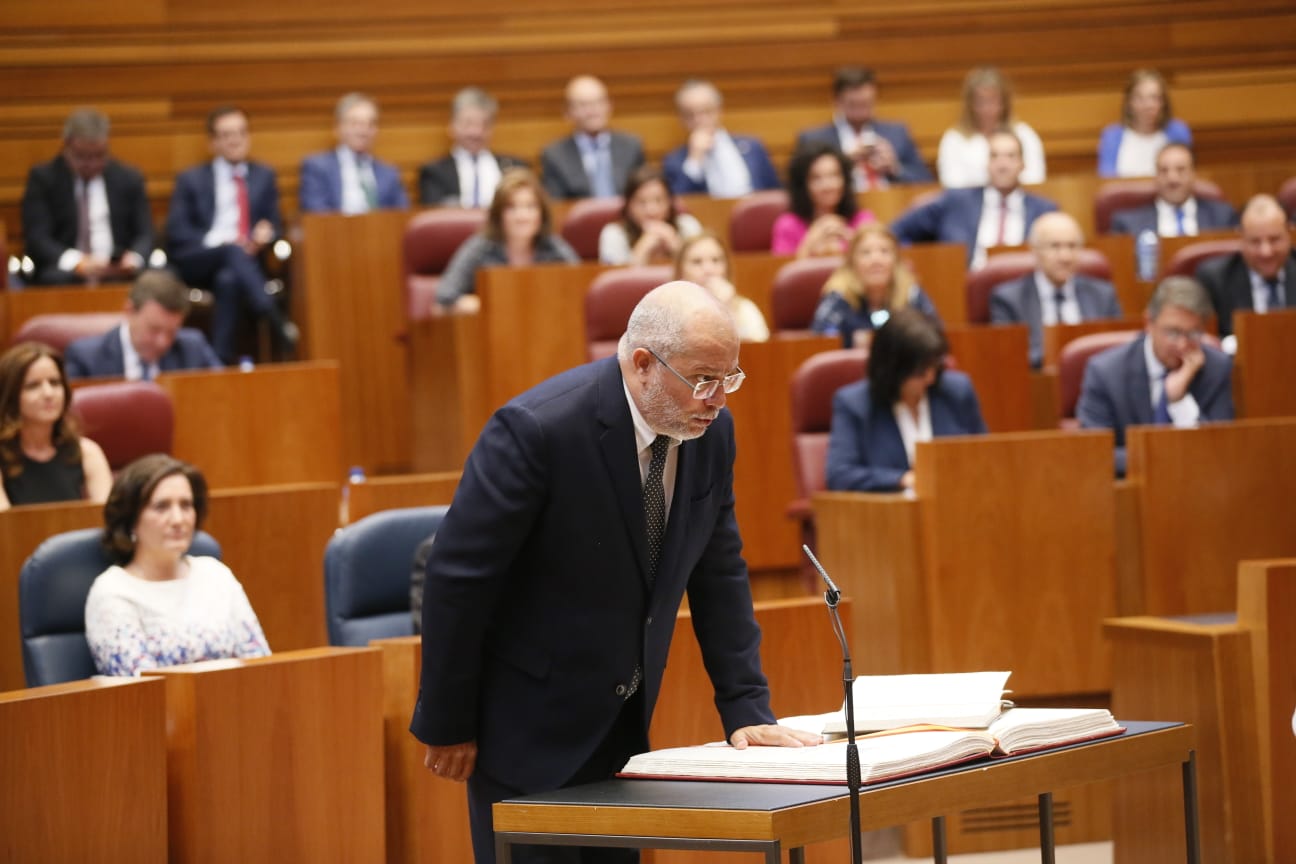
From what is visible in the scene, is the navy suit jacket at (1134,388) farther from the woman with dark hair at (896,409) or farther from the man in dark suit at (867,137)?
the man in dark suit at (867,137)

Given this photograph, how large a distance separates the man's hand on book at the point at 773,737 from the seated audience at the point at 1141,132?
457 cm

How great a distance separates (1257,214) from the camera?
178 inches

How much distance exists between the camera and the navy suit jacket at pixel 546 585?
1759 millimetres

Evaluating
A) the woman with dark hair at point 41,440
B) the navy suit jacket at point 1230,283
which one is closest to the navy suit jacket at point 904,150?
the navy suit jacket at point 1230,283

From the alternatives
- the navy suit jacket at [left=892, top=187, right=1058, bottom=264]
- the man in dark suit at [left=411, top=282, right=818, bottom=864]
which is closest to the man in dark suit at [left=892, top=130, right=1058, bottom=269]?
the navy suit jacket at [left=892, top=187, right=1058, bottom=264]

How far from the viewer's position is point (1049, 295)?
4.61 metres

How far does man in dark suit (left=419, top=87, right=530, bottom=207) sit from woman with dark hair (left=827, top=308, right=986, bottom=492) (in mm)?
2209

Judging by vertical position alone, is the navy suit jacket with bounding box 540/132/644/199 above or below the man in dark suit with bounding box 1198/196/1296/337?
above

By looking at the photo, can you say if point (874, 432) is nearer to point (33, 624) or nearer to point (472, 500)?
point (33, 624)

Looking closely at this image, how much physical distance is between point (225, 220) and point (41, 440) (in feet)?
6.94

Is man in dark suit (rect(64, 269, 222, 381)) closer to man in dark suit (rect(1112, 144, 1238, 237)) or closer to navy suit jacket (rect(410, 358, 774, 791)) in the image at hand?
navy suit jacket (rect(410, 358, 774, 791))

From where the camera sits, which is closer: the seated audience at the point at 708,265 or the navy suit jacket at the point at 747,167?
the seated audience at the point at 708,265

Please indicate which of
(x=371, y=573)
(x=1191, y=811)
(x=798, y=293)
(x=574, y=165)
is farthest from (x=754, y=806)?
(x=574, y=165)

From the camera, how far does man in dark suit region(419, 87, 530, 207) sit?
557cm
